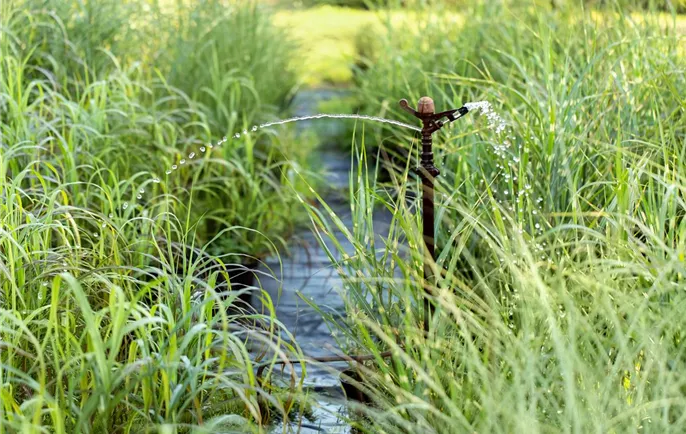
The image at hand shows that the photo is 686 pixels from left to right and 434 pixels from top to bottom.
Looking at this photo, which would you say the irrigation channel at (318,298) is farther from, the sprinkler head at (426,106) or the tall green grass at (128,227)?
the sprinkler head at (426,106)

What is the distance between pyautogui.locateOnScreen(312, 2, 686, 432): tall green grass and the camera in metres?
2.30

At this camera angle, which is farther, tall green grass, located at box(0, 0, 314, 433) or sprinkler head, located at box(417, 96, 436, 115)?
sprinkler head, located at box(417, 96, 436, 115)

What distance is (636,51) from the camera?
4.25 metres

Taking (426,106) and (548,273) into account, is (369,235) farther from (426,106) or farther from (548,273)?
(548,273)

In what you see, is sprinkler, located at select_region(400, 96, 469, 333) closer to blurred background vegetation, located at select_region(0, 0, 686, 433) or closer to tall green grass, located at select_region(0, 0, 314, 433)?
blurred background vegetation, located at select_region(0, 0, 686, 433)

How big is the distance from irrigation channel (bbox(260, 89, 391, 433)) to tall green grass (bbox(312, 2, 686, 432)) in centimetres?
18

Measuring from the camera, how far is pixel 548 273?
275cm

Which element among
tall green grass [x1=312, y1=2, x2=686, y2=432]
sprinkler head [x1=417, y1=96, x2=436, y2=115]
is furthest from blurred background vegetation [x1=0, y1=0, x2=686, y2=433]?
sprinkler head [x1=417, y1=96, x2=436, y2=115]

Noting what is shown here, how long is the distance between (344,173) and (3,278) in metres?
3.69

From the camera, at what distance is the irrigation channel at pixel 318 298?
3053mm

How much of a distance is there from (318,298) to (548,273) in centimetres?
165

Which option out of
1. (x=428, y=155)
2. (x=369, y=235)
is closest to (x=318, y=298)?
(x=369, y=235)

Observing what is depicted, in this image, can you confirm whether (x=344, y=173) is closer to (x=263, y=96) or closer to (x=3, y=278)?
(x=263, y=96)

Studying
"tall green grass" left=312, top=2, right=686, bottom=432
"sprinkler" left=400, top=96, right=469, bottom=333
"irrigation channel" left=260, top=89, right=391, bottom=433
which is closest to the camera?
"tall green grass" left=312, top=2, right=686, bottom=432
